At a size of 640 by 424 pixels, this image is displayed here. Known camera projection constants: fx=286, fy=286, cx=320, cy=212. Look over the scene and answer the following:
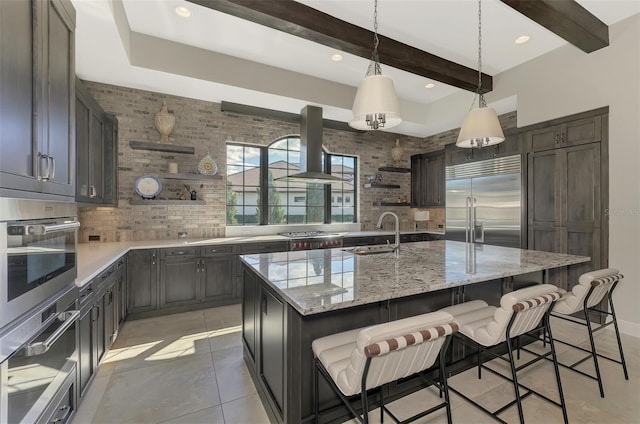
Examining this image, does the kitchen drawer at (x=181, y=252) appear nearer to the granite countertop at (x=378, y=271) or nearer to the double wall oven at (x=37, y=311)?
the granite countertop at (x=378, y=271)

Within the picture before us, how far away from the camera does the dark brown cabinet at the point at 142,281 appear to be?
3.54 metres

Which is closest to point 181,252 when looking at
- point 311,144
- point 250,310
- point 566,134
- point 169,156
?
point 169,156

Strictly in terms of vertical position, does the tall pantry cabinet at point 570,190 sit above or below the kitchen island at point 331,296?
above

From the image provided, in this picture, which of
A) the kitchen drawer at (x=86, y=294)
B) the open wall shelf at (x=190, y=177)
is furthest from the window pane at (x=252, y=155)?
the kitchen drawer at (x=86, y=294)

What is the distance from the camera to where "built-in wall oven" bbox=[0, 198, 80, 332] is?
116 centimetres

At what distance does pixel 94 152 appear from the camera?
3.20 metres

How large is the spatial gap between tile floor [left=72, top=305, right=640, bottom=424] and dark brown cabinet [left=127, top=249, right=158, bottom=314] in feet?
1.97

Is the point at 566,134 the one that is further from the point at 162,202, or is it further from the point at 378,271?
the point at 162,202

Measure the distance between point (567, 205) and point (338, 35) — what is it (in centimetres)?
351

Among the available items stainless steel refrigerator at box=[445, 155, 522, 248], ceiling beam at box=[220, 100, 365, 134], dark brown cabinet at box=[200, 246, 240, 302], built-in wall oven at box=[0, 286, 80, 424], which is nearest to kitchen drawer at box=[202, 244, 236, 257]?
dark brown cabinet at box=[200, 246, 240, 302]

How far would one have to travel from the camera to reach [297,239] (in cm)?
454

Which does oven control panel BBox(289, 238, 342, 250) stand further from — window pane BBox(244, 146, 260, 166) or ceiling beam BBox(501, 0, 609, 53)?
ceiling beam BBox(501, 0, 609, 53)

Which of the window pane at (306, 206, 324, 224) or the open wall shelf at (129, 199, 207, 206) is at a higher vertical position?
the open wall shelf at (129, 199, 207, 206)

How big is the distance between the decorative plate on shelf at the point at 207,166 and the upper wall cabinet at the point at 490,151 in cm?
424
